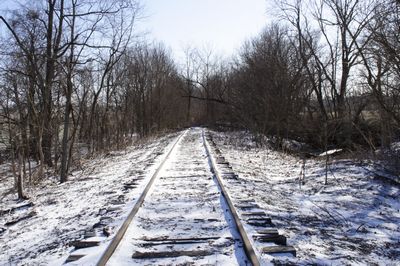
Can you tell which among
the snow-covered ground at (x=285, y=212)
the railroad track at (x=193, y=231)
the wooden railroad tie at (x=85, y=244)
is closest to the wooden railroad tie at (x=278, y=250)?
the railroad track at (x=193, y=231)

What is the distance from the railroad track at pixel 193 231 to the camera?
452 centimetres

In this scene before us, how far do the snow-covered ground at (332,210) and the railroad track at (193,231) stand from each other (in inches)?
15.5

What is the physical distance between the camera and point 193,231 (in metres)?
5.52

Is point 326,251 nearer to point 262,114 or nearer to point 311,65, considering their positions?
point 262,114

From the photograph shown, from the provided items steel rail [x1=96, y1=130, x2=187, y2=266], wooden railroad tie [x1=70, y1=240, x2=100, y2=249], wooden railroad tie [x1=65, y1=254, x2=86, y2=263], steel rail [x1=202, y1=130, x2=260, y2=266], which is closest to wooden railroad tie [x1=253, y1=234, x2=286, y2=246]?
steel rail [x1=202, y1=130, x2=260, y2=266]

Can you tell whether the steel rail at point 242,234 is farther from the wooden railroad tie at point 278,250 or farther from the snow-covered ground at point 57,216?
the snow-covered ground at point 57,216

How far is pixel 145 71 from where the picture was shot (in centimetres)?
→ 3691

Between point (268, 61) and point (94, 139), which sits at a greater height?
point (268, 61)

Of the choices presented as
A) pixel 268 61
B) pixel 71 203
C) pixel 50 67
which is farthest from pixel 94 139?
pixel 71 203

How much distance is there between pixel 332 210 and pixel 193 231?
3.20 m

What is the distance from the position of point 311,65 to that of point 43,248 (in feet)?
83.9

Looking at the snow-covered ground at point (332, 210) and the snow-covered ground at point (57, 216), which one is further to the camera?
the snow-covered ground at point (57, 216)

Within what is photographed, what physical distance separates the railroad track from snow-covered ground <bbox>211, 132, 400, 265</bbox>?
0.39 metres

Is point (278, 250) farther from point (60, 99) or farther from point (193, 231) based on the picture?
point (60, 99)
